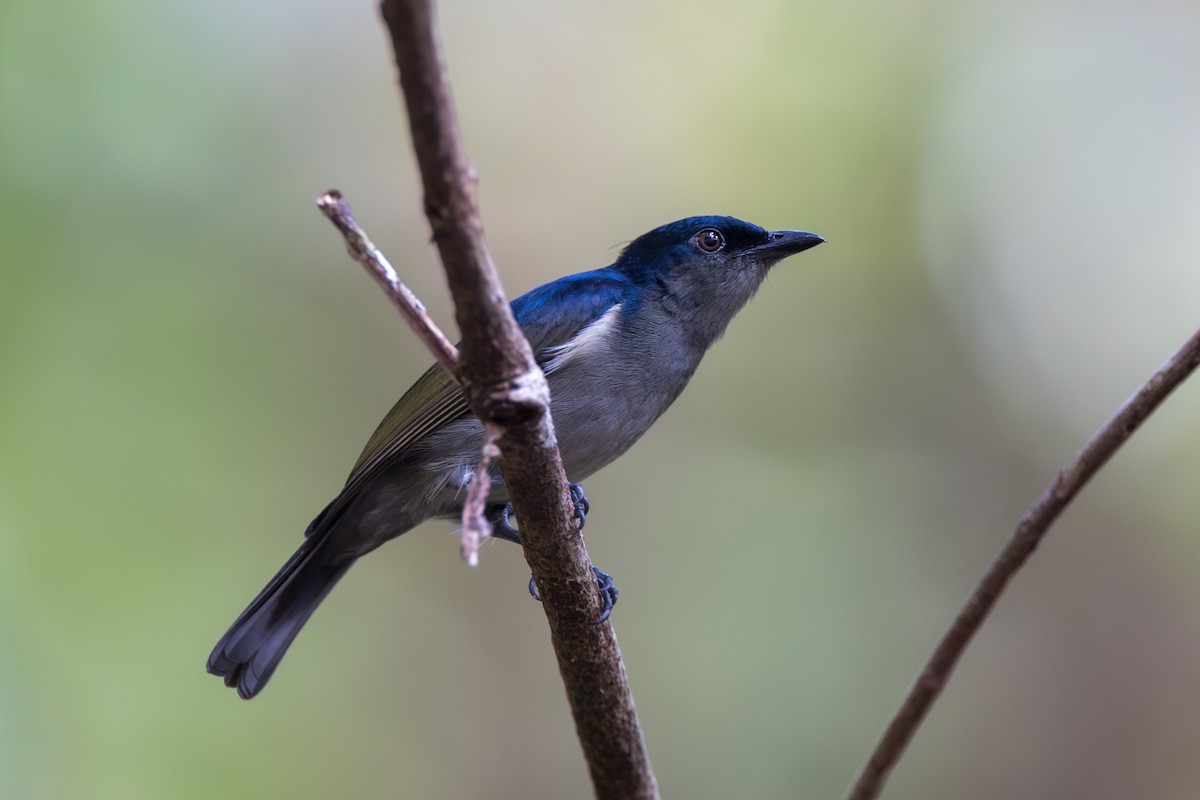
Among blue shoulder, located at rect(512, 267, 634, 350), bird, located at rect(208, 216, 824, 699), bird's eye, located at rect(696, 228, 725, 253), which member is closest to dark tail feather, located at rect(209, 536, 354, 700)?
bird, located at rect(208, 216, 824, 699)

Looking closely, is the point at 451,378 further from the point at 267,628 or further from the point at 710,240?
the point at 710,240

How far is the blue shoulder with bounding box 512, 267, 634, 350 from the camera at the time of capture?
13.8 feet

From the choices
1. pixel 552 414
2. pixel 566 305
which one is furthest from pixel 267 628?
pixel 566 305

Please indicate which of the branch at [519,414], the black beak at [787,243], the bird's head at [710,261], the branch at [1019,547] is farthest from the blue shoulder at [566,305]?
the branch at [1019,547]

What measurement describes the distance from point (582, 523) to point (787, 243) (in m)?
2.50

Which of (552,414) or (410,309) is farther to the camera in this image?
(552,414)

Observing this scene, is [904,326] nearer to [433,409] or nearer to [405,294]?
[433,409]

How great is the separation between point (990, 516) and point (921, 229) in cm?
212

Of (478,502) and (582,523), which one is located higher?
(478,502)

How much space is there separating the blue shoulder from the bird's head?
0.84 feet

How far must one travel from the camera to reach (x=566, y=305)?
14.2ft

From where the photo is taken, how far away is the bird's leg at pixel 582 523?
2.95 metres

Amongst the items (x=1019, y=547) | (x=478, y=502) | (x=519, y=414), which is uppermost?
(x=519, y=414)

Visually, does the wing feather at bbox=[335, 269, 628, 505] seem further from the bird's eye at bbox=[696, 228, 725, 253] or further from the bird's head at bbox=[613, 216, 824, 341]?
the bird's eye at bbox=[696, 228, 725, 253]
